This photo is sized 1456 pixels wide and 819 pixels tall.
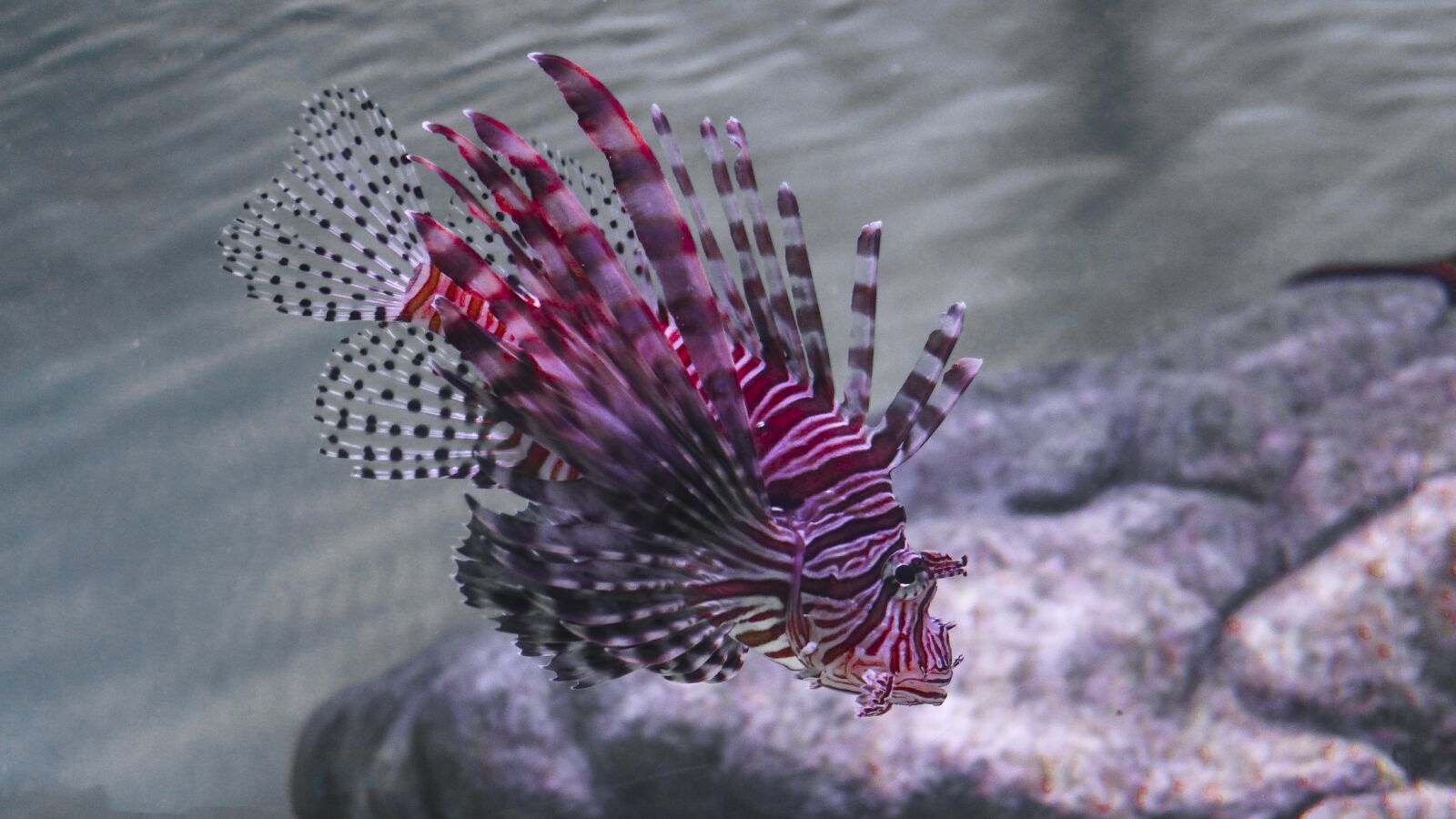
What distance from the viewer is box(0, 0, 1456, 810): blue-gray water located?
884 centimetres

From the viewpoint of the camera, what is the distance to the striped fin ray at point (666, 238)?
3.69 feet

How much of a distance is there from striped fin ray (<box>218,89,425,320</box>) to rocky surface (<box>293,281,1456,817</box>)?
2669mm

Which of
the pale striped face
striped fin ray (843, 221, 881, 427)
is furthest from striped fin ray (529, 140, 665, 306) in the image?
the pale striped face

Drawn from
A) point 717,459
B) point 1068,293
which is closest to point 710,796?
point 717,459

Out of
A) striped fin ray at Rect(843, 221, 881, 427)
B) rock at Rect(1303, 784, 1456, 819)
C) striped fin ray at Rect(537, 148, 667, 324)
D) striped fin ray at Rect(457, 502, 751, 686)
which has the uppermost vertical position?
striped fin ray at Rect(537, 148, 667, 324)

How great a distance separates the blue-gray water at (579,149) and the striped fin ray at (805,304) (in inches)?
307

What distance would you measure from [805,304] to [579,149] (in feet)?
32.1

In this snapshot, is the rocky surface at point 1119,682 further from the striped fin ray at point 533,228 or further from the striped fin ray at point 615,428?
the striped fin ray at point 533,228

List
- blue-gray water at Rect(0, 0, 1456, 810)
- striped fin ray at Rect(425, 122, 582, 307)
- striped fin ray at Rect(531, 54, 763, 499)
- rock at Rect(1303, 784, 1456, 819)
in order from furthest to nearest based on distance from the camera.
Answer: blue-gray water at Rect(0, 0, 1456, 810) → rock at Rect(1303, 784, 1456, 819) → striped fin ray at Rect(425, 122, 582, 307) → striped fin ray at Rect(531, 54, 763, 499)

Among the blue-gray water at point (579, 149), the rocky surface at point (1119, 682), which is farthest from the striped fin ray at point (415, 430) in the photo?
the blue-gray water at point (579, 149)

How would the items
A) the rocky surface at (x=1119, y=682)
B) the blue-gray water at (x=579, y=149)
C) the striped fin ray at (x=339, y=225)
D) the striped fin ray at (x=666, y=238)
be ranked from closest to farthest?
Result: the striped fin ray at (x=666, y=238)
the striped fin ray at (x=339, y=225)
the rocky surface at (x=1119, y=682)
the blue-gray water at (x=579, y=149)

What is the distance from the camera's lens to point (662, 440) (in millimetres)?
1222

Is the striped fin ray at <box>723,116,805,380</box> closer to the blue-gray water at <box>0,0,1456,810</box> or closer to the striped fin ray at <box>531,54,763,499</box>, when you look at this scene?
the striped fin ray at <box>531,54,763,499</box>

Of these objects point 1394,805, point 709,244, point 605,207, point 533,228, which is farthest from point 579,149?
point 533,228
